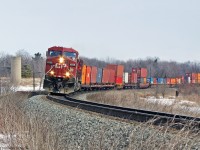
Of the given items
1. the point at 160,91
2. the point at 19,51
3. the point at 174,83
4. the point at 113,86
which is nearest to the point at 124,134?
the point at 113,86

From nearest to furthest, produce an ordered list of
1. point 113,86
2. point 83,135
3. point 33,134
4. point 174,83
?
point 33,134, point 83,135, point 113,86, point 174,83

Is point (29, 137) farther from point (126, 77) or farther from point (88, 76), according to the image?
point (126, 77)

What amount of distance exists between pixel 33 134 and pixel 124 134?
2.02 metres

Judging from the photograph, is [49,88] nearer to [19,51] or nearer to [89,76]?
[89,76]

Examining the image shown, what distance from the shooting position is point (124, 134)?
7836mm

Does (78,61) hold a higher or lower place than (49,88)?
higher

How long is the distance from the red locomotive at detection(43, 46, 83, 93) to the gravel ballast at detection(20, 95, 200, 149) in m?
12.5

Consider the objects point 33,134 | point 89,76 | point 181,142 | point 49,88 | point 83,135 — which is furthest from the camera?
point 89,76

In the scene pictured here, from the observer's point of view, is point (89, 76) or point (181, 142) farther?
point (89, 76)

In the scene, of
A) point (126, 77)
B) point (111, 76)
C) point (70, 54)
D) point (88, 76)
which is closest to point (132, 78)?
point (126, 77)

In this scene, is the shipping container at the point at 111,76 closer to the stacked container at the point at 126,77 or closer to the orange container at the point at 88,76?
the stacked container at the point at 126,77

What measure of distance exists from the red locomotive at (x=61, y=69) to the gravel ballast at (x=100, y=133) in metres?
12.5

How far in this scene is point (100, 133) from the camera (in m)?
7.21

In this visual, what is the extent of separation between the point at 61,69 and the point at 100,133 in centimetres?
1956
